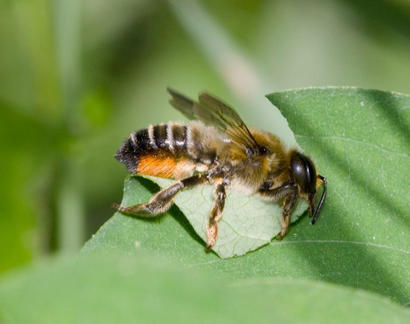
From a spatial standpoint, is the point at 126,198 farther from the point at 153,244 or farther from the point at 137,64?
the point at 137,64

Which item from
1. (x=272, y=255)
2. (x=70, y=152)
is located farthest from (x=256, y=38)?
(x=272, y=255)

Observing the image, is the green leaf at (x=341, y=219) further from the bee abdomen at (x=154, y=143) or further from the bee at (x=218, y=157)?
the bee abdomen at (x=154, y=143)

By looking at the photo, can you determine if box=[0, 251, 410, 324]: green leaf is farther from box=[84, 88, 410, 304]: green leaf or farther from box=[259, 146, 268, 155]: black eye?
box=[259, 146, 268, 155]: black eye

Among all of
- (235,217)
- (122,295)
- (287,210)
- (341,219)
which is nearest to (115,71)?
(235,217)

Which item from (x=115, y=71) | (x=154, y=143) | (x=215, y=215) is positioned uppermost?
(x=115, y=71)

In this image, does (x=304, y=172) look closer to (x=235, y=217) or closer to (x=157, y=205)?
(x=235, y=217)

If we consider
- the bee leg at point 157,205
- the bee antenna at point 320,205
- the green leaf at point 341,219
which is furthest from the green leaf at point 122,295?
the bee antenna at point 320,205
